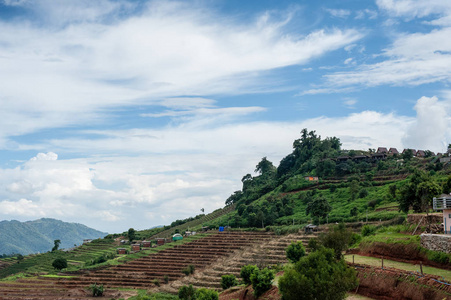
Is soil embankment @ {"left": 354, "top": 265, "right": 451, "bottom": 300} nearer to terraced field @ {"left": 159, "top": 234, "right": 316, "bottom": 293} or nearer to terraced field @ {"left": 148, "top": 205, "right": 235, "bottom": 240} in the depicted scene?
terraced field @ {"left": 159, "top": 234, "right": 316, "bottom": 293}

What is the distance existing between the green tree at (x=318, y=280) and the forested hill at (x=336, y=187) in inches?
583

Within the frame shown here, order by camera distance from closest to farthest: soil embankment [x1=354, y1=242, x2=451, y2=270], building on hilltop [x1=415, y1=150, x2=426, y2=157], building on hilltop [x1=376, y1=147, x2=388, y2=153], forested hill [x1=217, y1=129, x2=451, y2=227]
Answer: soil embankment [x1=354, y1=242, x2=451, y2=270] → forested hill [x1=217, y1=129, x2=451, y2=227] → building on hilltop [x1=415, y1=150, x2=426, y2=157] → building on hilltop [x1=376, y1=147, x2=388, y2=153]

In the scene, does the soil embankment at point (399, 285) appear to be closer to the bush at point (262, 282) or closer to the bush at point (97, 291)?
the bush at point (262, 282)

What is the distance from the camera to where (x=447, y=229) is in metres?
25.8

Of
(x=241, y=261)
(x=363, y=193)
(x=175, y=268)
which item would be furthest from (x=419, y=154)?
(x=175, y=268)

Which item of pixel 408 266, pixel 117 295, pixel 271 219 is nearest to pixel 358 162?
pixel 271 219

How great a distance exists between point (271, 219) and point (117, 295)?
26454 millimetres

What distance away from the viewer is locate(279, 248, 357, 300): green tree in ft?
69.0

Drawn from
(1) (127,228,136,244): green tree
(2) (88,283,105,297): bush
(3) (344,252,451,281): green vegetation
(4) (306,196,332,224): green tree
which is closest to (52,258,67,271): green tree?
(2) (88,283,105,297): bush

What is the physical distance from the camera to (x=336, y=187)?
6862 centimetres

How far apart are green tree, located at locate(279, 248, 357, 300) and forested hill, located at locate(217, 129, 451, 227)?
14802 mm

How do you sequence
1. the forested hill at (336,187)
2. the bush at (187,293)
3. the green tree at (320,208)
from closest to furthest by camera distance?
the bush at (187,293)
the forested hill at (336,187)
the green tree at (320,208)

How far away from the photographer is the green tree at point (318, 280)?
21.0 meters

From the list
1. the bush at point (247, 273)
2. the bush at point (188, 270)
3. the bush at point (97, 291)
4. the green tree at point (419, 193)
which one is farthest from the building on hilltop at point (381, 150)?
the bush at point (97, 291)
